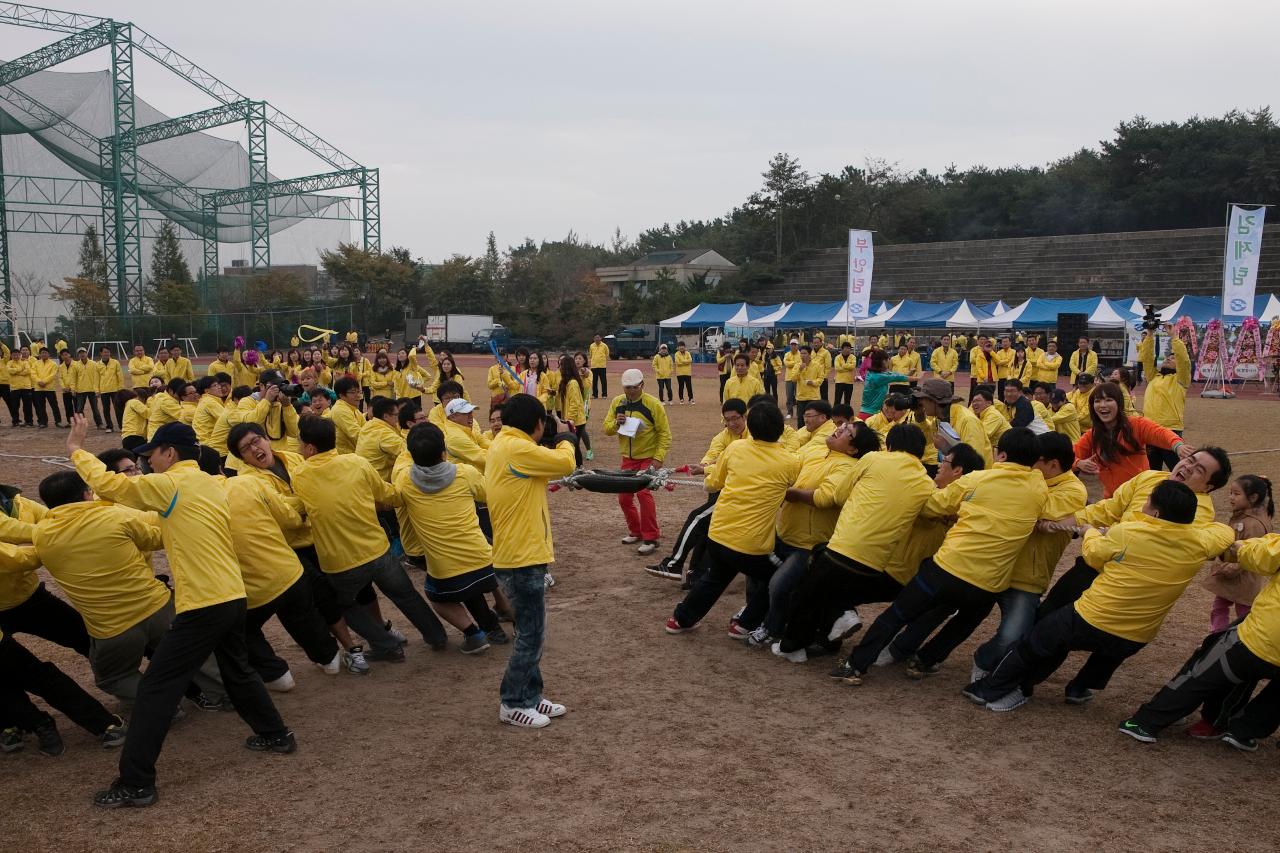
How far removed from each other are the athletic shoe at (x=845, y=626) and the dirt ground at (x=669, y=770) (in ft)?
0.65

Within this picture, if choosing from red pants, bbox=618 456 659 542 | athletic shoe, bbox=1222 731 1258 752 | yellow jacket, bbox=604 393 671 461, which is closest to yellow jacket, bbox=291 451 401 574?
yellow jacket, bbox=604 393 671 461

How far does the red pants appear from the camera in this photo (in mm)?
9148

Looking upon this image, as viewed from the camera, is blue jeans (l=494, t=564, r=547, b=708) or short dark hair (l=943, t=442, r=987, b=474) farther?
short dark hair (l=943, t=442, r=987, b=474)

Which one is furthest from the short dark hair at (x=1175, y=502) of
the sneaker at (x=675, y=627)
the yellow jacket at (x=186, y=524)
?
the sneaker at (x=675, y=627)

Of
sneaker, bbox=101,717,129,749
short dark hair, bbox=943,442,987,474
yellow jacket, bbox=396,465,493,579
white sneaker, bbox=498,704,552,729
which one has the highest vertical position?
short dark hair, bbox=943,442,987,474

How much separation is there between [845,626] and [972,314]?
1202 inches

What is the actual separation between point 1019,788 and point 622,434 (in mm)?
5023

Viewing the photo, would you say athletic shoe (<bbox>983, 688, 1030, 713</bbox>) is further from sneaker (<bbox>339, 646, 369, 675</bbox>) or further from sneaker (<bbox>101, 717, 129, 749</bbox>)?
sneaker (<bbox>101, 717, 129, 749</bbox>)

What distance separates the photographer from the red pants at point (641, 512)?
30.0ft

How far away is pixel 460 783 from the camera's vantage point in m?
4.63

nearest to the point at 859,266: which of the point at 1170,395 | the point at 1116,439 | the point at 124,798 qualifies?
the point at 1170,395

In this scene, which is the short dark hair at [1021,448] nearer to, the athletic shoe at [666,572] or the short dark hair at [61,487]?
the athletic shoe at [666,572]

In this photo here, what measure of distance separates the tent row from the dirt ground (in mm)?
22562

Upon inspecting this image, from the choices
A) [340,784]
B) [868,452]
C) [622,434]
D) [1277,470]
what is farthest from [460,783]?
[1277,470]
